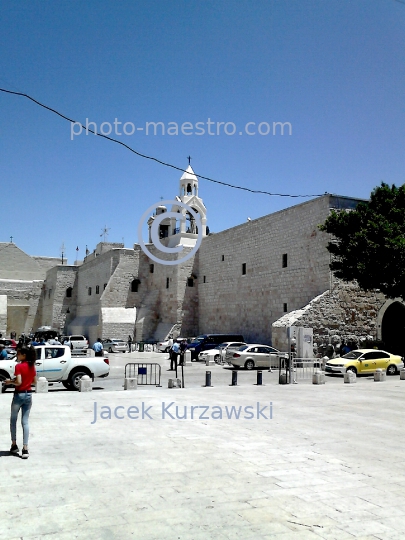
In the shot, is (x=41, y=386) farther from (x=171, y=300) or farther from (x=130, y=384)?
(x=171, y=300)

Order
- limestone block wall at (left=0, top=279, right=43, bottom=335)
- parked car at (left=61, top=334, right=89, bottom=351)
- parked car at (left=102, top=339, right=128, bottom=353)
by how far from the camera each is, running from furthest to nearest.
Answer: limestone block wall at (left=0, top=279, right=43, bottom=335), parked car at (left=102, top=339, right=128, bottom=353), parked car at (left=61, top=334, right=89, bottom=351)

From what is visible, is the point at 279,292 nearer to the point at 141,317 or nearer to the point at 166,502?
the point at 141,317

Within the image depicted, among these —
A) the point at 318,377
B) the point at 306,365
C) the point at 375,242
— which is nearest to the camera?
the point at 318,377

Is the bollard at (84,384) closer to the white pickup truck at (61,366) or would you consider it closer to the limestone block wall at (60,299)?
the white pickup truck at (61,366)

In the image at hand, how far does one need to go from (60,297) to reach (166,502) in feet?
156

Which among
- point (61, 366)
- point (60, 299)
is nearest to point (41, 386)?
point (61, 366)

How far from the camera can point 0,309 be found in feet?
148

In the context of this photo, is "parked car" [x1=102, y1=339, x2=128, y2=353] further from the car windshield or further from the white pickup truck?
the white pickup truck

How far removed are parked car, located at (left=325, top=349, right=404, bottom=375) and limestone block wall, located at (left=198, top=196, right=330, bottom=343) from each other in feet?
18.8

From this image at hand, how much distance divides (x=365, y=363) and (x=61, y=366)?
11.0 m

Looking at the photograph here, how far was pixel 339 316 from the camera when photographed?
78.1 ft

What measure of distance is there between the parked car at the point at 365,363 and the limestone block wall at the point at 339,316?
4.47 metres

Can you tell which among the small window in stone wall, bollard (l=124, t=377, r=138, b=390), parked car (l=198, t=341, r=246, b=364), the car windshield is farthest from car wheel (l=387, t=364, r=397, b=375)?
the small window in stone wall

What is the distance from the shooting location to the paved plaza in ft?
13.7
